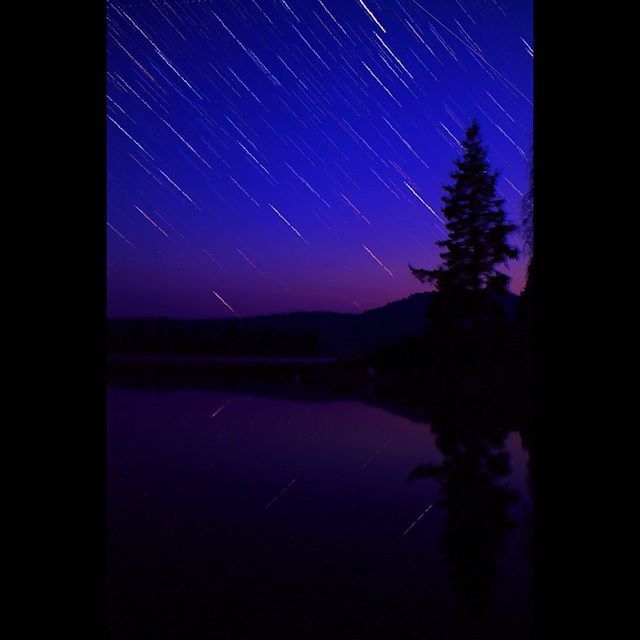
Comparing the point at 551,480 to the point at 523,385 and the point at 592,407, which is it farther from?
the point at 523,385

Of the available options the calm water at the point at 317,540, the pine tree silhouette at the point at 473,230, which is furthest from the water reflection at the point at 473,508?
the pine tree silhouette at the point at 473,230

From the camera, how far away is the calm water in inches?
178

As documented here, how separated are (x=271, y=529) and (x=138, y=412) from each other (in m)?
13.8

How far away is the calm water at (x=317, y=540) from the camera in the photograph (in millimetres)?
4516

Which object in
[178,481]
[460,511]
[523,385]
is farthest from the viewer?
[523,385]

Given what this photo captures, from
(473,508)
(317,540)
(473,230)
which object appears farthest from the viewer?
(473,230)

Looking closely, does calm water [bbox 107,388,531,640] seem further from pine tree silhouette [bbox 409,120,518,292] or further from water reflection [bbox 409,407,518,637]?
pine tree silhouette [bbox 409,120,518,292]

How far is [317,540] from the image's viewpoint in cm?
636

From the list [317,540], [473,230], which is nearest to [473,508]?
[317,540]

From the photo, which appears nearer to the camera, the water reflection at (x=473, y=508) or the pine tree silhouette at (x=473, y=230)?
the water reflection at (x=473, y=508)

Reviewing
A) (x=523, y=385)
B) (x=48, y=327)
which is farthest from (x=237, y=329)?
(x=48, y=327)

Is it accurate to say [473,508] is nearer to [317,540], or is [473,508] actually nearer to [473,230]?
[317,540]

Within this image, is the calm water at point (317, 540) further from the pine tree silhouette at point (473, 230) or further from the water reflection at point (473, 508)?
the pine tree silhouette at point (473, 230)

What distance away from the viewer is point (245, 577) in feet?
17.5
